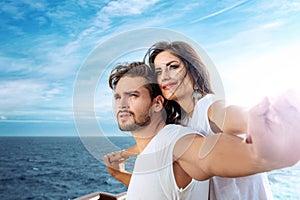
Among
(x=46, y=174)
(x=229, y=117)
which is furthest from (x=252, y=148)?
(x=46, y=174)

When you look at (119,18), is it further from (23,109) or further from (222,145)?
(222,145)

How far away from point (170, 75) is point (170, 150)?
0.08m

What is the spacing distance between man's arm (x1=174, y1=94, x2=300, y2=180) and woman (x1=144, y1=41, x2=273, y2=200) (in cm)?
2

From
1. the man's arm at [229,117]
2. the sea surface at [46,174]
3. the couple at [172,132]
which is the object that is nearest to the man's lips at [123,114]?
the couple at [172,132]

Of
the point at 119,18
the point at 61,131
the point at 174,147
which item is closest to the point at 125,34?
the point at 174,147

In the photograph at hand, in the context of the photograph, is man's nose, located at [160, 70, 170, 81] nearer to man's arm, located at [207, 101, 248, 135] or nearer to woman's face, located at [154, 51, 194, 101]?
woman's face, located at [154, 51, 194, 101]

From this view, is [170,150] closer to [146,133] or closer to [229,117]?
[146,133]

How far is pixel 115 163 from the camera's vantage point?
43 cm

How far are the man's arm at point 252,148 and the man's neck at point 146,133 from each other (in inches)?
1.7

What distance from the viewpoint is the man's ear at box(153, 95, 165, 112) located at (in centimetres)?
37

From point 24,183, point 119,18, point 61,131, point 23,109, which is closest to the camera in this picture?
point 61,131

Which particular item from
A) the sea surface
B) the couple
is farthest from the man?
the sea surface

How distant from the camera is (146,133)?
40cm

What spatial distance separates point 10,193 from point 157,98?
84.0ft
